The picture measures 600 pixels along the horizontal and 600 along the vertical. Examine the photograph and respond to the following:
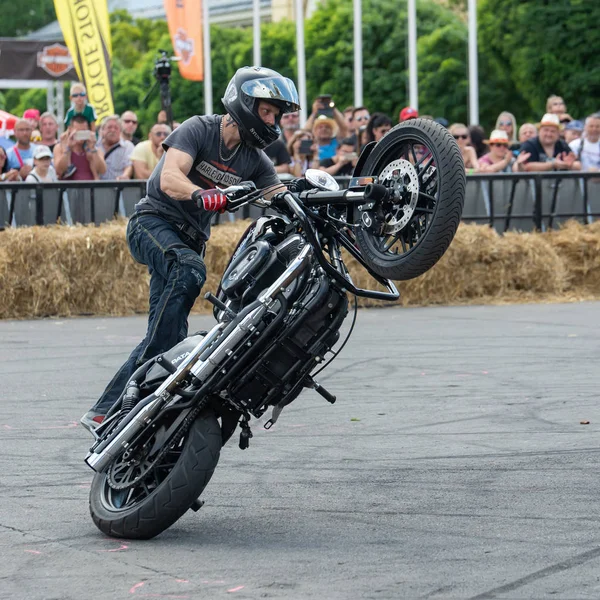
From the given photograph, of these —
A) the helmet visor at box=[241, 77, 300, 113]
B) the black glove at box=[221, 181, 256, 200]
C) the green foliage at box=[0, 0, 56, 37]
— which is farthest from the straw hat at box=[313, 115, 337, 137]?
the green foliage at box=[0, 0, 56, 37]

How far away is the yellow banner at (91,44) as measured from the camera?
21.2 meters

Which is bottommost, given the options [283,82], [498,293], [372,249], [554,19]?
[498,293]

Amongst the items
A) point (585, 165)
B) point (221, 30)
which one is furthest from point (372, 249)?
point (221, 30)

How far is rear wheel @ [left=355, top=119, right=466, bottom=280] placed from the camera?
4.99 m

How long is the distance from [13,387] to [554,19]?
37307mm

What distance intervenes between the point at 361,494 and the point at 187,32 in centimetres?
2761

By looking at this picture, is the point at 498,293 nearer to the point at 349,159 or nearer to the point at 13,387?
the point at 349,159

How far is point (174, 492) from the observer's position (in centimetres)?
490

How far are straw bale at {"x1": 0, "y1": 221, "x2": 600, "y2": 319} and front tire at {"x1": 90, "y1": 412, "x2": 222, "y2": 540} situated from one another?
8.21m

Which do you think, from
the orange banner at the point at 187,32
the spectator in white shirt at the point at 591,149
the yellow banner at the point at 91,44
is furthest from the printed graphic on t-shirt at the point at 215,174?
Answer: the orange banner at the point at 187,32

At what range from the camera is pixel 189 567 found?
4.59 m

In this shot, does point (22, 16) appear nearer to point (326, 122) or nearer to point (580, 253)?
point (326, 122)

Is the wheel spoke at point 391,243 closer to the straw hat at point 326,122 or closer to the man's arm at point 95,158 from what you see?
the man's arm at point 95,158

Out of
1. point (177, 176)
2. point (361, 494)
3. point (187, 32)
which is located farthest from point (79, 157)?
point (187, 32)
